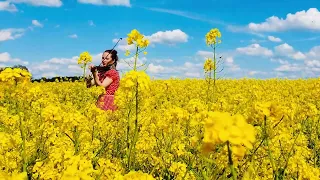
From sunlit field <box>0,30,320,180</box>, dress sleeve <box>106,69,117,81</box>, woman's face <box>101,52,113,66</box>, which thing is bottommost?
sunlit field <box>0,30,320,180</box>

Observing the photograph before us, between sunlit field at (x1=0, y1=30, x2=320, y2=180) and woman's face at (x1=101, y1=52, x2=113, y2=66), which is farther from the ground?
woman's face at (x1=101, y1=52, x2=113, y2=66)

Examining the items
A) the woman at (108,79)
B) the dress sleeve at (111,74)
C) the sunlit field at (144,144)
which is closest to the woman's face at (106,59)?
the woman at (108,79)

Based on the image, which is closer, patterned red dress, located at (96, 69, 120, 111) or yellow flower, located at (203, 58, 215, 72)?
yellow flower, located at (203, 58, 215, 72)

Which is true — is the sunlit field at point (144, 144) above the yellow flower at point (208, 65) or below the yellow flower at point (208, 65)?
below

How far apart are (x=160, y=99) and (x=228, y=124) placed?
8.74m

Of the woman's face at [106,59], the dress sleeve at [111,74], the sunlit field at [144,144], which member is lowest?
the sunlit field at [144,144]

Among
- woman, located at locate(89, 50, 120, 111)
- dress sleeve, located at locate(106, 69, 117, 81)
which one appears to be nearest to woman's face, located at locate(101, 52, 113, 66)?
woman, located at locate(89, 50, 120, 111)

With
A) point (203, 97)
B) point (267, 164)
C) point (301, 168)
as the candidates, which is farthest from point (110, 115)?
point (203, 97)

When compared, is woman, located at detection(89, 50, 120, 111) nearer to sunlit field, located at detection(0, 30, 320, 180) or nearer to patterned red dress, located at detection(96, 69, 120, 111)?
patterned red dress, located at detection(96, 69, 120, 111)

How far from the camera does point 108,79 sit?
7.24 metres

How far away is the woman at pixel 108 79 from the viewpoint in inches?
275

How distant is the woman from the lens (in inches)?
275

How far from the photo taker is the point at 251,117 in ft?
7.33

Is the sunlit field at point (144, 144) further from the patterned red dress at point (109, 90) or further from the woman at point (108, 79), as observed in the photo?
the patterned red dress at point (109, 90)
